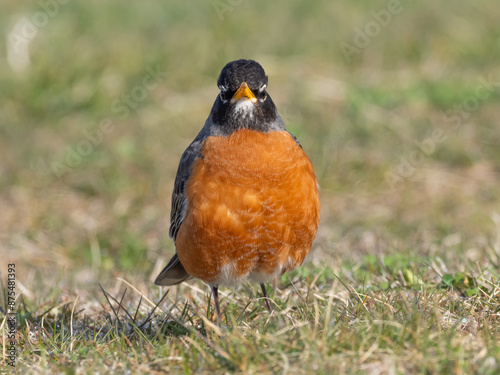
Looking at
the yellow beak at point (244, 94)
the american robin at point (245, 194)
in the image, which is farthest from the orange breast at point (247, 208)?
the yellow beak at point (244, 94)

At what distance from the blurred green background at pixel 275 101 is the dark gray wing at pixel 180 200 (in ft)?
3.23

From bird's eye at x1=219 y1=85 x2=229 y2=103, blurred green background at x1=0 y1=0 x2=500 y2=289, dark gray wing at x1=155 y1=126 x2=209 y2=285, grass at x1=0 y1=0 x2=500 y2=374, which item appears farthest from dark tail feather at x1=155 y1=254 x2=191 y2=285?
bird's eye at x1=219 y1=85 x2=229 y2=103

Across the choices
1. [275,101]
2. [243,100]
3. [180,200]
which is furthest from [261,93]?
[275,101]

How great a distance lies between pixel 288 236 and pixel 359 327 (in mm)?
1063

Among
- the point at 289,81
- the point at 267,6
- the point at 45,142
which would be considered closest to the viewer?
the point at 45,142

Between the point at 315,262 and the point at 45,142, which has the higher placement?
the point at 45,142

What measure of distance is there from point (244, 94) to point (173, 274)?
1520 millimetres

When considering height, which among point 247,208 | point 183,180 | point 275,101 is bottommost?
point 247,208

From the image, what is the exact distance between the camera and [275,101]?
10.2 m

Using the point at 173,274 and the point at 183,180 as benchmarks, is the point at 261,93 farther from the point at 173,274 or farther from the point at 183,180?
the point at 173,274

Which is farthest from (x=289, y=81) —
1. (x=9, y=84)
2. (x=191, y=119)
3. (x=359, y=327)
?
(x=359, y=327)

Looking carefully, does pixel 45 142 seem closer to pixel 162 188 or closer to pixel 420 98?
pixel 162 188

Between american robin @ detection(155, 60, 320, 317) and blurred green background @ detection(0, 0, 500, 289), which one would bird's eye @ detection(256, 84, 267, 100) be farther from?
blurred green background @ detection(0, 0, 500, 289)

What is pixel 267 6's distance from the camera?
1334cm
